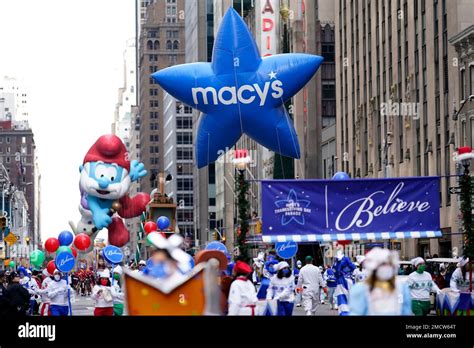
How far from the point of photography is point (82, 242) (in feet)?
136

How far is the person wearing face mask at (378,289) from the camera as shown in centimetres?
987

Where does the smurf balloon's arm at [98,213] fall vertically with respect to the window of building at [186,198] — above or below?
below

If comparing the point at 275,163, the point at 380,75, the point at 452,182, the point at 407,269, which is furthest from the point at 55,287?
the point at 275,163

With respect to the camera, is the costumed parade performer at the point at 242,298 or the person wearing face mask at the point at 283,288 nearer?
the costumed parade performer at the point at 242,298

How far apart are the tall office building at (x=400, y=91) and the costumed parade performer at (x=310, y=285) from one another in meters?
22.0

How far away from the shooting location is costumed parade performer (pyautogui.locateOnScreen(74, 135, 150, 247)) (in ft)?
127

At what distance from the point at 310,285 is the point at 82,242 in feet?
48.8

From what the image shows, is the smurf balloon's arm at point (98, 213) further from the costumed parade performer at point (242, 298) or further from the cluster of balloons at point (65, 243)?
the costumed parade performer at point (242, 298)

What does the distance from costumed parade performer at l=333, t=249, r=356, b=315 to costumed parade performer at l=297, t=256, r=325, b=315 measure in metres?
0.87

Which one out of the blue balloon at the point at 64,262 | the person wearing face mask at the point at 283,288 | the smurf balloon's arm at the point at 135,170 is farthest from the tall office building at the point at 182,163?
the person wearing face mask at the point at 283,288

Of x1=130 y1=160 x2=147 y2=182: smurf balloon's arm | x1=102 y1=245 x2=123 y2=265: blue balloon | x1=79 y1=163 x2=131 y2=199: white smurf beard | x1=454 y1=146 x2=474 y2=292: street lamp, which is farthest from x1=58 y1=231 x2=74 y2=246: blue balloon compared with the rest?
x1=454 y1=146 x2=474 y2=292: street lamp

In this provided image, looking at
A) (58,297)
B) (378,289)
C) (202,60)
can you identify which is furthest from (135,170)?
(202,60)

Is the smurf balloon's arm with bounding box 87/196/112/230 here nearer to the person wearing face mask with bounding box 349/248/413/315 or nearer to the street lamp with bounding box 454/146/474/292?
the street lamp with bounding box 454/146/474/292

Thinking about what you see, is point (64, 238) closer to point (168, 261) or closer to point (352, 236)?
point (352, 236)
